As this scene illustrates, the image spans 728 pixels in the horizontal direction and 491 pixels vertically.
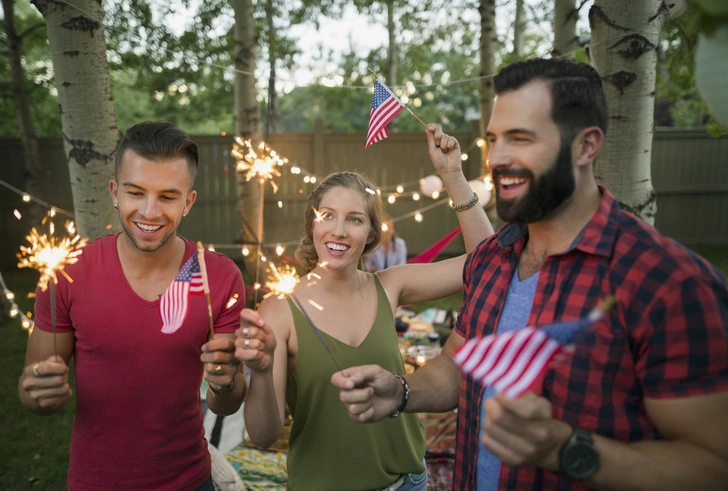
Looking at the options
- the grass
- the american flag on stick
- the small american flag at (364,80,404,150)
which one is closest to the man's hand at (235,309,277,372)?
the american flag on stick

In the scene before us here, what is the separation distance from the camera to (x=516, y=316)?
1.55 m

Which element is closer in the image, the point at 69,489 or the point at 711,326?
the point at 711,326

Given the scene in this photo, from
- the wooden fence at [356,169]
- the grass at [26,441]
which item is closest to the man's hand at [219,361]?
the grass at [26,441]

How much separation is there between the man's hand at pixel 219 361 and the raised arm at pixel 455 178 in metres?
1.12

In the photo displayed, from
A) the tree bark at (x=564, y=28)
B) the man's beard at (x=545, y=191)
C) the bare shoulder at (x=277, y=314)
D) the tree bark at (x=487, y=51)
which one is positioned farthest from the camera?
the tree bark at (x=487, y=51)

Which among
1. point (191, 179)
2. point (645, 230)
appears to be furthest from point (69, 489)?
point (645, 230)

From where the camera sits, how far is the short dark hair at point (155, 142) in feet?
6.32

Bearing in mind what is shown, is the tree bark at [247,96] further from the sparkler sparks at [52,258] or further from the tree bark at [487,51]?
the sparkler sparks at [52,258]

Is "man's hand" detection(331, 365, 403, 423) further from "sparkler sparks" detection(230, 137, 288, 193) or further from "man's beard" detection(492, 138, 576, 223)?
"sparkler sparks" detection(230, 137, 288, 193)

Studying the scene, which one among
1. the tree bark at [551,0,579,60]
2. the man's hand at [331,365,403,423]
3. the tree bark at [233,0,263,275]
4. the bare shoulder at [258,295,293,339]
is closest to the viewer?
the man's hand at [331,365,403,423]

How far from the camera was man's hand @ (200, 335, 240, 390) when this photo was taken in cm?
165

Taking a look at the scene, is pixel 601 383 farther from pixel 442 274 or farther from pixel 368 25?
pixel 368 25

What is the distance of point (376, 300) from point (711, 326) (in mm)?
1236

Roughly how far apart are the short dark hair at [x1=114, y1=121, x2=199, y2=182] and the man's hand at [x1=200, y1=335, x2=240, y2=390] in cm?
74
